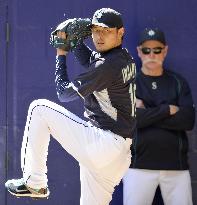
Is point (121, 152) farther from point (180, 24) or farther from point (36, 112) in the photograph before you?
point (180, 24)

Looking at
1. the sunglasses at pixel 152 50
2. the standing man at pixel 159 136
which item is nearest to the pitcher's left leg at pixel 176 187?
the standing man at pixel 159 136

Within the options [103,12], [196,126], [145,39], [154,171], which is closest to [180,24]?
[145,39]

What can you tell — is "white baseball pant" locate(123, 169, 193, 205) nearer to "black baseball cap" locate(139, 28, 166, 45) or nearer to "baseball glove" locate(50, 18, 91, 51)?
"black baseball cap" locate(139, 28, 166, 45)

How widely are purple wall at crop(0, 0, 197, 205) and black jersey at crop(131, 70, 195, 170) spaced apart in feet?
1.26

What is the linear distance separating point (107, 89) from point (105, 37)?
37 centimetres

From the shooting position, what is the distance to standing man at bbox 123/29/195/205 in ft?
19.3

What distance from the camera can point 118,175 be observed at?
4758 millimetres

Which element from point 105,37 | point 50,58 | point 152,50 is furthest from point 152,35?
point 105,37

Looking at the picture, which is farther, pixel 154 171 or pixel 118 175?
pixel 154 171

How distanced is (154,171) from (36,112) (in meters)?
1.83

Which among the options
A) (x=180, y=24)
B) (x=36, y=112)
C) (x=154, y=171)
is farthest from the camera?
(x=180, y=24)

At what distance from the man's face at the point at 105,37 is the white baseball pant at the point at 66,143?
54 centimetres

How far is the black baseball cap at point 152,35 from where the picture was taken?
601 centimetres

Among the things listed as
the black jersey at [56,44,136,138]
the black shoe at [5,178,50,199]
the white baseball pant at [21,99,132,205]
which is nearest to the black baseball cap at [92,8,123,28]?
the black jersey at [56,44,136,138]
